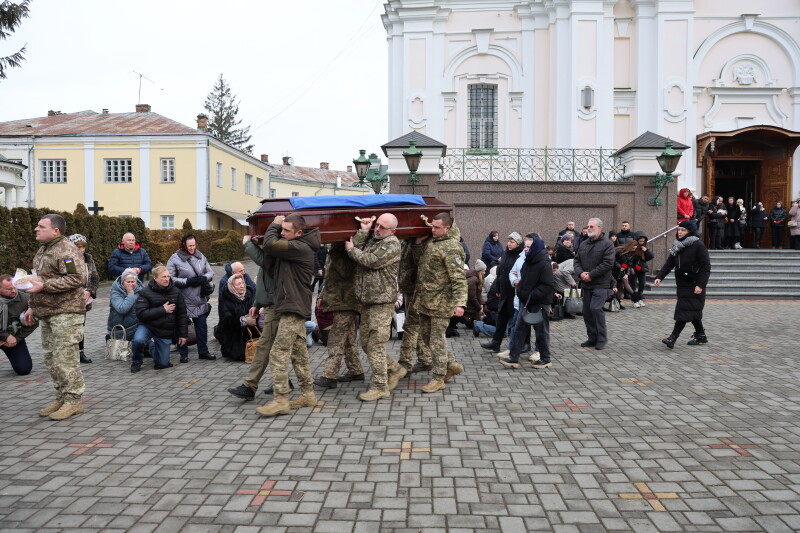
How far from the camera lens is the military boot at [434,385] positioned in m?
6.94

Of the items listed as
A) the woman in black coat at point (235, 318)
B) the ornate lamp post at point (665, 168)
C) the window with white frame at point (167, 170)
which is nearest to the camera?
the woman in black coat at point (235, 318)

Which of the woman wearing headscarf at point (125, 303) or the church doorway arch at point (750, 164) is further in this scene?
the church doorway arch at point (750, 164)

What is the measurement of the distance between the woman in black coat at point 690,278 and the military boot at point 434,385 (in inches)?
169

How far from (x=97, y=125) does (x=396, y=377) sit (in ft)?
129

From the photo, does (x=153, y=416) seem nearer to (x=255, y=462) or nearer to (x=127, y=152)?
(x=255, y=462)

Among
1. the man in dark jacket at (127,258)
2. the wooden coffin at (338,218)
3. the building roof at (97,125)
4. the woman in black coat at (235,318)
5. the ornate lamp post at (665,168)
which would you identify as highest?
the building roof at (97,125)

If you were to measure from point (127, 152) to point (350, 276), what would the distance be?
35603mm

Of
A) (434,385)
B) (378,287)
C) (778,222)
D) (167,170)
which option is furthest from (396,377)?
(167,170)

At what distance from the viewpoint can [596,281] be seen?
955cm

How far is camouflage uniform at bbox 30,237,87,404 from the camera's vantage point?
600 cm

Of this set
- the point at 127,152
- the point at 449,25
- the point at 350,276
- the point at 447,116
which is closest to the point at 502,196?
the point at 447,116

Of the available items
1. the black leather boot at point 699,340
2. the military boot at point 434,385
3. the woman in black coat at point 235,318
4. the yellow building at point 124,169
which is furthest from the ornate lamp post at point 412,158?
the yellow building at point 124,169

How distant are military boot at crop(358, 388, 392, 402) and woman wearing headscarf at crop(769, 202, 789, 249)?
18556mm

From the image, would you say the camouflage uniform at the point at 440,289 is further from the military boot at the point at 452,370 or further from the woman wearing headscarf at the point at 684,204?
the woman wearing headscarf at the point at 684,204
